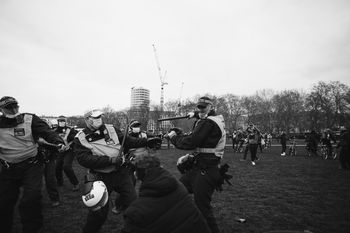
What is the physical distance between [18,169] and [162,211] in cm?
285

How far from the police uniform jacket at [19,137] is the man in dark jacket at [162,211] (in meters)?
2.54

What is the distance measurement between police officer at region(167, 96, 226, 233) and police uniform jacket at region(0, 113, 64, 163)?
239 cm

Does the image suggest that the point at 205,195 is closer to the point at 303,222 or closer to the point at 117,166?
the point at 117,166

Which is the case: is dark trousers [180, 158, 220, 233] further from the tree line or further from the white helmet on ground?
the tree line

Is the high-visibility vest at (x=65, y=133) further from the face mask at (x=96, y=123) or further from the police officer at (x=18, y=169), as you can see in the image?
the face mask at (x=96, y=123)

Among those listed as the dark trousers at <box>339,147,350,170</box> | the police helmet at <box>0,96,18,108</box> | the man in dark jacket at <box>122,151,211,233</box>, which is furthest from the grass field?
the dark trousers at <box>339,147,350,170</box>

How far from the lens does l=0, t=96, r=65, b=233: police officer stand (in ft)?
11.4

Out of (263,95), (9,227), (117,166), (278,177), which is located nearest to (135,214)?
(117,166)

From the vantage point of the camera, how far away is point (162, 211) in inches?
79.4

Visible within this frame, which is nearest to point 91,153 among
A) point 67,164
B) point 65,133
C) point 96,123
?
point 96,123

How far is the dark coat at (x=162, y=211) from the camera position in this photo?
78.8 inches

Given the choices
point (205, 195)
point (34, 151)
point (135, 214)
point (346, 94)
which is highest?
point (346, 94)

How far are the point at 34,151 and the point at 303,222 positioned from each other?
5104 mm

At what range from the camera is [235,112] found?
250ft
